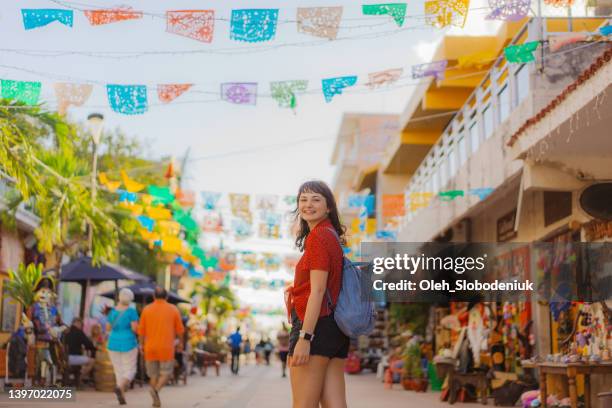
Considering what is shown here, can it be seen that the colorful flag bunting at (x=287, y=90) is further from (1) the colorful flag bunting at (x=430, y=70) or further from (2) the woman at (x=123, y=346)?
(2) the woman at (x=123, y=346)

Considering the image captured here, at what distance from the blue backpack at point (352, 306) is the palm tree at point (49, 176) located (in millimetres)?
9119

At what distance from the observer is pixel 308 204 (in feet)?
15.3

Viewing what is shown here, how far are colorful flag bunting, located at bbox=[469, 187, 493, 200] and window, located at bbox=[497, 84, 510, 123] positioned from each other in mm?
1300

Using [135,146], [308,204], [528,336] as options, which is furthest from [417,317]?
[308,204]

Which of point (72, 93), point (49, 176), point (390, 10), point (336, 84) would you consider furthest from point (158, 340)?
point (49, 176)

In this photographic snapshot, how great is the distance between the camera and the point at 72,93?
44.4 ft

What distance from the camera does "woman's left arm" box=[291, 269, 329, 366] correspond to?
4234 mm

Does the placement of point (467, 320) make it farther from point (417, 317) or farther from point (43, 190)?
point (43, 190)

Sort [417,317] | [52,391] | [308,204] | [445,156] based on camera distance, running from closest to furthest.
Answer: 1. [308,204]
2. [52,391]
3. [445,156]
4. [417,317]

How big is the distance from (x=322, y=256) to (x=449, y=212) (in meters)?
16.7

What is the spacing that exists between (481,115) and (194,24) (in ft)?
25.8

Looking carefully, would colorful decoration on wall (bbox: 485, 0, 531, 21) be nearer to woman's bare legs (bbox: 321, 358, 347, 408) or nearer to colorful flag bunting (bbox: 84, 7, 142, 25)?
colorful flag bunting (bbox: 84, 7, 142, 25)

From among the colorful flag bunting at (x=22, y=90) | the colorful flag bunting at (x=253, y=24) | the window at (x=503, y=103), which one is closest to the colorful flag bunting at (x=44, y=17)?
the colorful flag bunting at (x=22, y=90)

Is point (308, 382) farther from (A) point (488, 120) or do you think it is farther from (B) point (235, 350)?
(B) point (235, 350)
